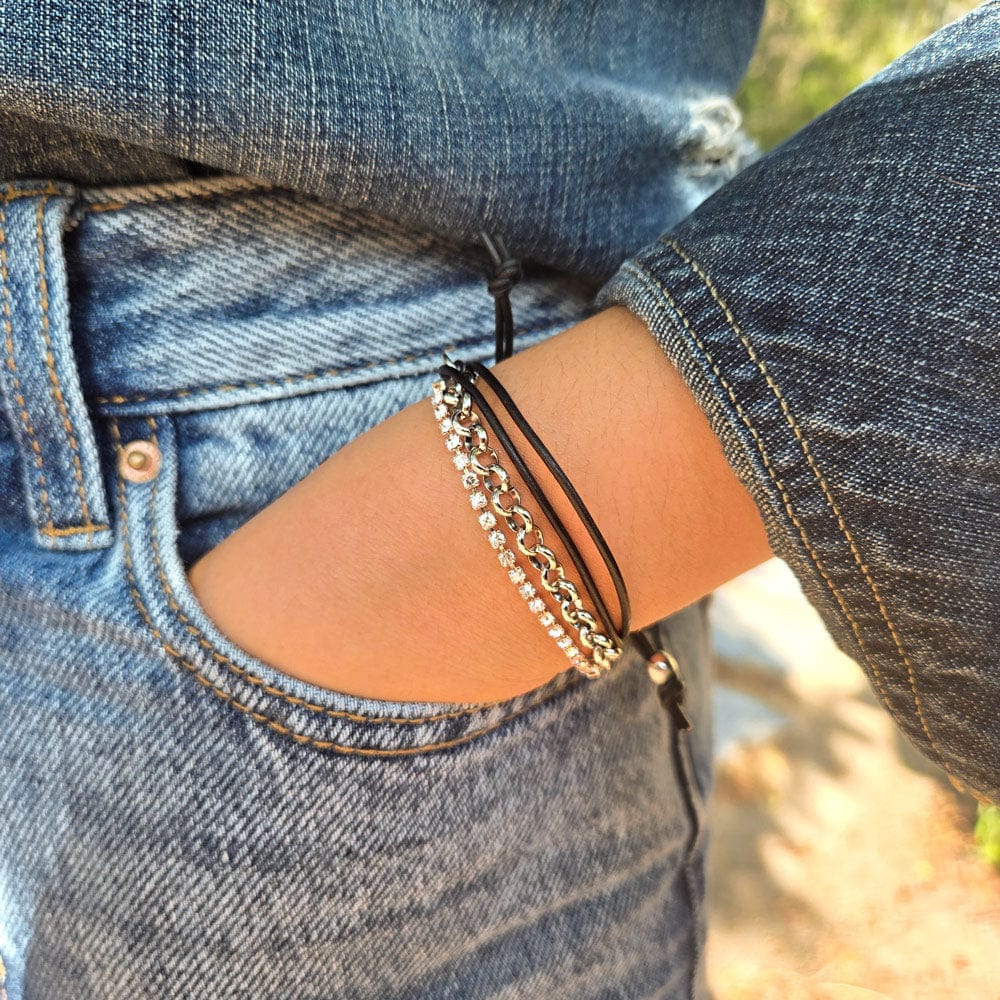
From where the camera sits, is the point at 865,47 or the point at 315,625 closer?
the point at 315,625

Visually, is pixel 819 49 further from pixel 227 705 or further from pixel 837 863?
pixel 227 705

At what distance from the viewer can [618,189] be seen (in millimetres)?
854

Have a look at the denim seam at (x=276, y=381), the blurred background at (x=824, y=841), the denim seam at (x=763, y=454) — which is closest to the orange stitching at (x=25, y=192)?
the denim seam at (x=276, y=381)

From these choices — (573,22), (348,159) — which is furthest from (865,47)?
(348,159)

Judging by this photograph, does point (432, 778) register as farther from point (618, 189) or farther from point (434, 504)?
point (618, 189)

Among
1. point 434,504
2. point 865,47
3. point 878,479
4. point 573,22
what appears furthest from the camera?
point 865,47

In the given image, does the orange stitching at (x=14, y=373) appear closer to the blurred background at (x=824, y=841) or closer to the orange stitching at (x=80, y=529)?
the orange stitching at (x=80, y=529)

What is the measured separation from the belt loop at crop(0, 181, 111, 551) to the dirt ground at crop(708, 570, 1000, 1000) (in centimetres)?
204

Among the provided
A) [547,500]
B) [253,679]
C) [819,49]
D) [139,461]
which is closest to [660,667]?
[547,500]

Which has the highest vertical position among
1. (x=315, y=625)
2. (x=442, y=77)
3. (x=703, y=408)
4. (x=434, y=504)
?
(x=442, y=77)

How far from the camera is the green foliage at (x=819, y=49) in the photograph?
3.53 metres

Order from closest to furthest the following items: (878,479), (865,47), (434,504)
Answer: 1. (878,479)
2. (434,504)
3. (865,47)

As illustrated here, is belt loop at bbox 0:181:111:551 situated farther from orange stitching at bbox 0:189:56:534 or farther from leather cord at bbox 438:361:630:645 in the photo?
leather cord at bbox 438:361:630:645

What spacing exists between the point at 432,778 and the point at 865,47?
3932 mm
